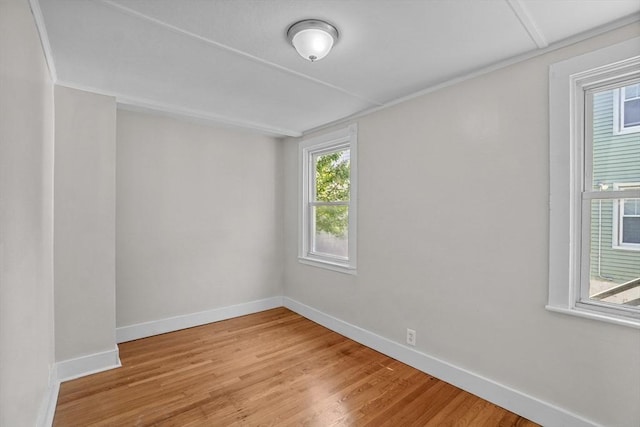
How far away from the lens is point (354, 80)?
2.33 meters

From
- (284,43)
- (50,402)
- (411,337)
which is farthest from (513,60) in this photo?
(50,402)

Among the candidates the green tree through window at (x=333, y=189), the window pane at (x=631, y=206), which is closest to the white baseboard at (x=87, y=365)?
the green tree through window at (x=333, y=189)

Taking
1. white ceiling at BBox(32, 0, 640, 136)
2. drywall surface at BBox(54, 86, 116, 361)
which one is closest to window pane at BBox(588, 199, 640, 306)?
white ceiling at BBox(32, 0, 640, 136)

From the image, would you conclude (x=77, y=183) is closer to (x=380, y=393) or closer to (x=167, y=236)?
(x=167, y=236)

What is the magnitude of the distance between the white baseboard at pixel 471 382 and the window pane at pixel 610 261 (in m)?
0.74

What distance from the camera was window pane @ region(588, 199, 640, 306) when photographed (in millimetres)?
1659

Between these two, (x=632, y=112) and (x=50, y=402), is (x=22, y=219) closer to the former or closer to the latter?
(x=50, y=402)

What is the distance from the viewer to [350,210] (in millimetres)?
3223

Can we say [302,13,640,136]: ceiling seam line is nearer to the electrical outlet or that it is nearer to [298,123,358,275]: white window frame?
[298,123,358,275]: white window frame

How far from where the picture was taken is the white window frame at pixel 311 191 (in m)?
3.16

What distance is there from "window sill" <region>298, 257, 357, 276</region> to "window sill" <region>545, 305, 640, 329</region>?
172 centimetres

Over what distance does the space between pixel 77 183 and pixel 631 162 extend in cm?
378

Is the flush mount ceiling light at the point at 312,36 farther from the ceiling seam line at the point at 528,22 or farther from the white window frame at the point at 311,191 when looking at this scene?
the white window frame at the point at 311,191

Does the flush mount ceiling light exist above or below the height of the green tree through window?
above
